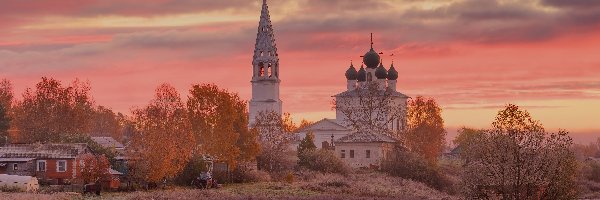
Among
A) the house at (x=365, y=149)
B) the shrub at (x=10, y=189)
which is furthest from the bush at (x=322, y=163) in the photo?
the shrub at (x=10, y=189)

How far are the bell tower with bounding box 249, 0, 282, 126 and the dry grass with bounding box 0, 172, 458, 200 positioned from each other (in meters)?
46.6

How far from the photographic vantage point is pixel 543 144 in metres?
55.9

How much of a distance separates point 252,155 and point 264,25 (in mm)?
56713

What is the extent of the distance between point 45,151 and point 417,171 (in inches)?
1533

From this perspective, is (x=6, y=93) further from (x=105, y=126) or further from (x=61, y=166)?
(x=61, y=166)

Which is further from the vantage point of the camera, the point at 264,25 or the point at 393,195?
the point at 264,25

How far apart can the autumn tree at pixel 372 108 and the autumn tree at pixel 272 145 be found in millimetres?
13446

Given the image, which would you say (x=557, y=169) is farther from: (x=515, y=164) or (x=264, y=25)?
(x=264, y=25)

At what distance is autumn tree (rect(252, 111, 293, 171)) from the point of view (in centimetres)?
9688

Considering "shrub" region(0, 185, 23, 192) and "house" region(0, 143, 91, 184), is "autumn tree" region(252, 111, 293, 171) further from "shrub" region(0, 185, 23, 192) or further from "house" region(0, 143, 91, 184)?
"shrub" region(0, 185, 23, 192)

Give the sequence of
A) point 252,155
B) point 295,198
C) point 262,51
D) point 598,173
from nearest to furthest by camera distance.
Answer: point 295,198, point 252,155, point 598,173, point 262,51

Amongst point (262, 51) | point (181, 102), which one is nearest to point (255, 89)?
point (262, 51)

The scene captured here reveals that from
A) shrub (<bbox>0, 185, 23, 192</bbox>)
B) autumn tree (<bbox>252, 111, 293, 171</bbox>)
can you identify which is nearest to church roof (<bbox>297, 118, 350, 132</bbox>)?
autumn tree (<bbox>252, 111, 293, 171</bbox>)

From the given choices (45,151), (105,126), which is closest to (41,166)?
(45,151)
